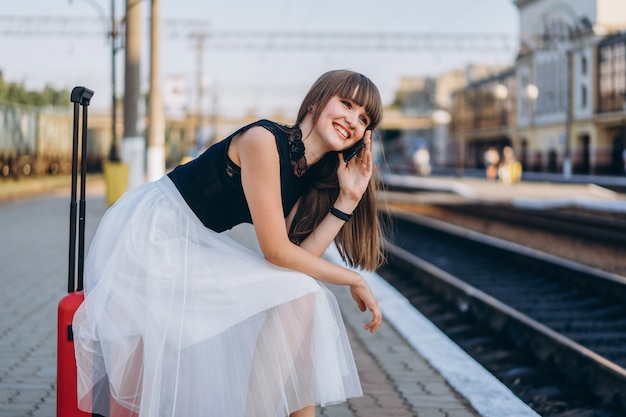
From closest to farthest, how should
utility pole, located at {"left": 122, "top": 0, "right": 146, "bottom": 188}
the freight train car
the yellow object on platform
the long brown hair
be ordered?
the long brown hair, utility pole, located at {"left": 122, "top": 0, "right": 146, "bottom": 188}, the yellow object on platform, the freight train car

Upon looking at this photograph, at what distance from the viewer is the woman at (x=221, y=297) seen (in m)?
2.76

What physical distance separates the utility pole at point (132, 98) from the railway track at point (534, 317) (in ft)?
18.6

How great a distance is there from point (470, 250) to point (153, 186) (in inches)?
419

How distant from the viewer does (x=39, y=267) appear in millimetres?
9375

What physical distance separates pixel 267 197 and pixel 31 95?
72001 millimetres

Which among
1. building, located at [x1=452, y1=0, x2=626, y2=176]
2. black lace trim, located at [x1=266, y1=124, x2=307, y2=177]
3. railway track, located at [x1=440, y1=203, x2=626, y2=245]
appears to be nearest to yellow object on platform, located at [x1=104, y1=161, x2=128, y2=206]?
railway track, located at [x1=440, y1=203, x2=626, y2=245]

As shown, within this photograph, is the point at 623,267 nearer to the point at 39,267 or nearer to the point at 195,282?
the point at 39,267

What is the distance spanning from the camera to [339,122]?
9.88 feet

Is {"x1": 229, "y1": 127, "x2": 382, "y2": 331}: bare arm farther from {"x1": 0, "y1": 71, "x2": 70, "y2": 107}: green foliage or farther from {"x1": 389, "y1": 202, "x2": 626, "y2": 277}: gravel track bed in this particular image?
{"x1": 0, "y1": 71, "x2": 70, "y2": 107}: green foliage

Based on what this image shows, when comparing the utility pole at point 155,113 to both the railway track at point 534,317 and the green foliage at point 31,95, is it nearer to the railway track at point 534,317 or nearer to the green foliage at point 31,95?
the railway track at point 534,317

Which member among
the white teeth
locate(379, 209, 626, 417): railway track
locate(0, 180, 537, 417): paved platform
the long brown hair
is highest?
the white teeth

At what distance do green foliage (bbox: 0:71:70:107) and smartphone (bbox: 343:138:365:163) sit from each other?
197 feet

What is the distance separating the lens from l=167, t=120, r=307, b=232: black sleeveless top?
2949mm

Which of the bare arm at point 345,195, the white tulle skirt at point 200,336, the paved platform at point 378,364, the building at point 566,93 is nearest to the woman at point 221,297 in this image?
the white tulle skirt at point 200,336
